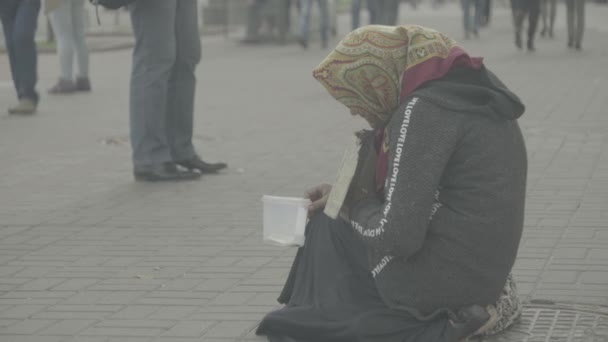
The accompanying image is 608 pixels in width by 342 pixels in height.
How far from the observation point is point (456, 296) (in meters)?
3.92

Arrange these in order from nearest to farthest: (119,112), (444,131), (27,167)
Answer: (444,131) → (27,167) → (119,112)

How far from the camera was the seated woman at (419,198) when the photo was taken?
376 cm

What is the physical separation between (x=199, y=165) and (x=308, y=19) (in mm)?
11850

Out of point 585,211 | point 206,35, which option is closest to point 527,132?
point 585,211

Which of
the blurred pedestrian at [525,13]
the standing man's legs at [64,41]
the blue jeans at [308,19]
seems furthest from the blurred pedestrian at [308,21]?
the standing man's legs at [64,41]

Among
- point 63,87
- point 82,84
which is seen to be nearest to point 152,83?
point 63,87

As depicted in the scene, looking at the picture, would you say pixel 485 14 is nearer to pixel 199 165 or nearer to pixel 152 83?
pixel 199 165

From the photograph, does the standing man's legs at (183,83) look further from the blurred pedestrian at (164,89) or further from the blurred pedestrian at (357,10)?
the blurred pedestrian at (357,10)

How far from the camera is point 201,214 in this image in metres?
6.40

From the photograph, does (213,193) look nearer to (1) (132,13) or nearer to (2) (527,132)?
(1) (132,13)

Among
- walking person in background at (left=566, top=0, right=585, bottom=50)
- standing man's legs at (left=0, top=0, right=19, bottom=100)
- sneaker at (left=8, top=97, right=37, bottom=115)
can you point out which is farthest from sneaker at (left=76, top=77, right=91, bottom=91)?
walking person in background at (left=566, top=0, right=585, bottom=50)

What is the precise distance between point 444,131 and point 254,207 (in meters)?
2.92

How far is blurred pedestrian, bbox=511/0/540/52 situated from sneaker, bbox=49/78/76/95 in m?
6.94

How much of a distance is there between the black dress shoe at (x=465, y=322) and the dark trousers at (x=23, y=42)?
24.3ft
